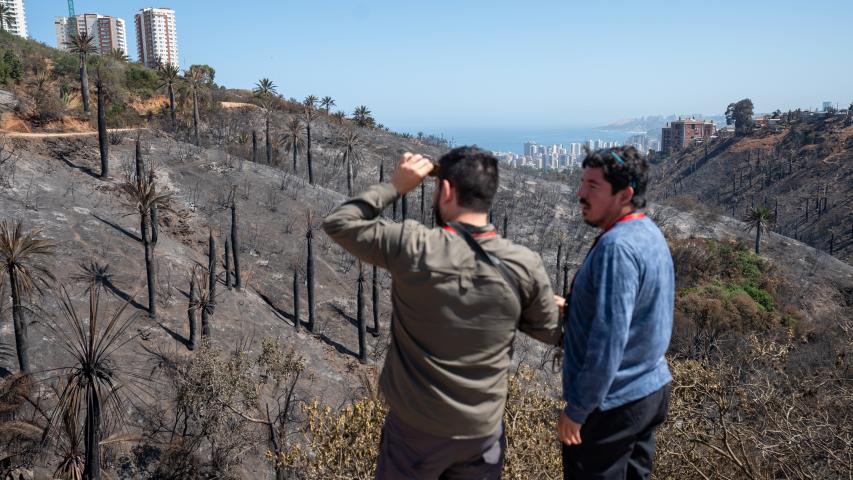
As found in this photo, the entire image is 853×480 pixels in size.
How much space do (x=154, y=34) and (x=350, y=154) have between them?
71713 millimetres

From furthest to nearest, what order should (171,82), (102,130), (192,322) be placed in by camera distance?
(171,82)
(102,130)
(192,322)

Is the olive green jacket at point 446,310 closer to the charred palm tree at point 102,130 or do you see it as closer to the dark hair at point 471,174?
Answer: the dark hair at point 471,174

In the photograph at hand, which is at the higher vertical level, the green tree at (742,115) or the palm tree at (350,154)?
the green tree at (742,115)

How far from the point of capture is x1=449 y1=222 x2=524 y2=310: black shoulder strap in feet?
8.59

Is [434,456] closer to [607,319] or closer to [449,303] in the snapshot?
[449,303]

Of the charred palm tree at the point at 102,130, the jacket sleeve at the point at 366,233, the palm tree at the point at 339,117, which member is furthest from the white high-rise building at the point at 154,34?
the jacket sleeve at the point at 366,233

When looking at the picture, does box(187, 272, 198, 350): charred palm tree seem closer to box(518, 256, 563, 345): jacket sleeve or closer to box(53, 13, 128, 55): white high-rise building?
box(518, 256, 563, 345): jacket sleeve

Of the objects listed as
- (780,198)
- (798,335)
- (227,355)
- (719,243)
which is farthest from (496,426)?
(780,198)

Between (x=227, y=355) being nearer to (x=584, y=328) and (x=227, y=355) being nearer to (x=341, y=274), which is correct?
(x=341, y=274)

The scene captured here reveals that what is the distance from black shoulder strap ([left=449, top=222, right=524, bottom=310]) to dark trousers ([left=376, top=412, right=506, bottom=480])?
0.74 metres

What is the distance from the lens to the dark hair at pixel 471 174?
104 inches

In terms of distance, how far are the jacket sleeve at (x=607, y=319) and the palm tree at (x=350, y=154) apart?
48.8 meters

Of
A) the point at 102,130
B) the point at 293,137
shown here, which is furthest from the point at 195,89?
the point at 102,130

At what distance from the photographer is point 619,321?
2672 mm
